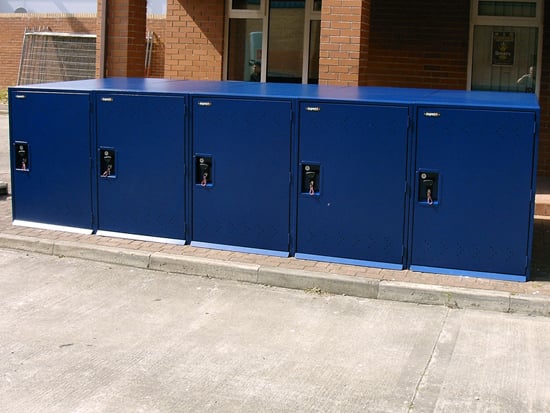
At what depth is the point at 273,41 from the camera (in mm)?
13016

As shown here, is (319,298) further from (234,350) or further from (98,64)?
(98,64)

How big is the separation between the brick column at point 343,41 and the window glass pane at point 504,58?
2.81 m

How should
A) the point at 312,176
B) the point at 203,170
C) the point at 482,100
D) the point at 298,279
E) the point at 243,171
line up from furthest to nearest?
the point at 203,170 → the point at 243,171 → the point at 312,176 → the point at 482,100 → the point at 298,279

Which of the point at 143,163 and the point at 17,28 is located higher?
the point at 17,28

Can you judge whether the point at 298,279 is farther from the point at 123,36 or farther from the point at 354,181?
the point at 123,36

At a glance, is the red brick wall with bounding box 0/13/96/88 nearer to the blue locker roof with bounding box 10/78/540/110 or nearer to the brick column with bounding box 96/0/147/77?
the brick column with bounding box 96/0/147/77

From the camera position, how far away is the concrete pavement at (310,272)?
7.01 metres

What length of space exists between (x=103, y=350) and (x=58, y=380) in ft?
2.00

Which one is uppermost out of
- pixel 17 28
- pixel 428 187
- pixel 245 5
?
pixel 17 28

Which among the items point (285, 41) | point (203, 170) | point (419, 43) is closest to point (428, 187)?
point (203, 170)

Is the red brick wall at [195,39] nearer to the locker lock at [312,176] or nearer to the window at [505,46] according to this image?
the window at [505,46]

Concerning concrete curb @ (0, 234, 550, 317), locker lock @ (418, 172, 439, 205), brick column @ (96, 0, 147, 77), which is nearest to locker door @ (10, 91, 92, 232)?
concrete curb @ (0, 234, 550, 317)

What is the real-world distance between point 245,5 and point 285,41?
0.86 m

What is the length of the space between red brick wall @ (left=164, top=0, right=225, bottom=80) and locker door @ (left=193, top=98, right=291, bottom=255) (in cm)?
498
